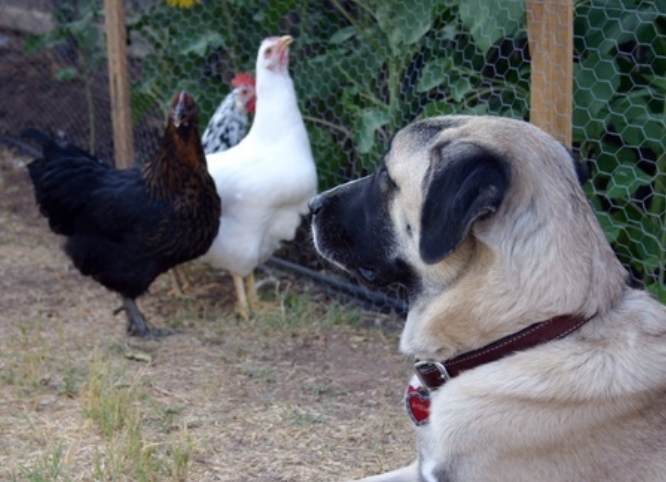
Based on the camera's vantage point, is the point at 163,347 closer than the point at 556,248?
No

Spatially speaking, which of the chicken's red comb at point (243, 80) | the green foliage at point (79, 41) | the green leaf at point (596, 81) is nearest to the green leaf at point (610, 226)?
the green leaf at point (596, 81)

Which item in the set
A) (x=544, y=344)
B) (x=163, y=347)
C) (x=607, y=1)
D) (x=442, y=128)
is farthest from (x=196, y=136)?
(x=544, y=344)

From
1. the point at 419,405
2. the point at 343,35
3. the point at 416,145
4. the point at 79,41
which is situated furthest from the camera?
the point at 79,41

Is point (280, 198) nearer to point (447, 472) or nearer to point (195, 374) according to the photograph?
point (195, 374)

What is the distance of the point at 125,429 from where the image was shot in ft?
12.3

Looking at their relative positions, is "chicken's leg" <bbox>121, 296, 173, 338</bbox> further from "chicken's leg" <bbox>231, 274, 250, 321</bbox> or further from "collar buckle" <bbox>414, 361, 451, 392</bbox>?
"collar buckle" <bbox>414, 361, 451, 392</bbox>

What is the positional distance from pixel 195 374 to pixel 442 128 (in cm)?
228

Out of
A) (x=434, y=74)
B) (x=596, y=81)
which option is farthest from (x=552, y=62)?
(x=434, y=74)

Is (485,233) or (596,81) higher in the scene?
(485,233)

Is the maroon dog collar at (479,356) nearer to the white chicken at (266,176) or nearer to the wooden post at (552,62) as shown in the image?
the wooden post at (552,62)

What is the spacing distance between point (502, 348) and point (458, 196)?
41 centimetres

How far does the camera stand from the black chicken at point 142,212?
5.00 m

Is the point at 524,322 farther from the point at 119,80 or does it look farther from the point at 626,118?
the point at 119,80

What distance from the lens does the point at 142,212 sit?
16.4ft
